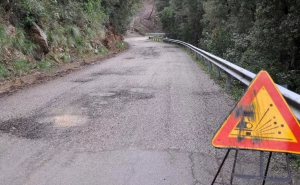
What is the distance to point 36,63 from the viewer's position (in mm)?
12297

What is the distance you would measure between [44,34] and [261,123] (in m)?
12.5

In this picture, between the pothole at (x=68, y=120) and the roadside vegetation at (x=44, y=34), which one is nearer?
the pothole at (x=68, y=120)

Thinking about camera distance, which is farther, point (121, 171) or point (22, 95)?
point (22, 95)

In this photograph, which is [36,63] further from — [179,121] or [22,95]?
[179,121]

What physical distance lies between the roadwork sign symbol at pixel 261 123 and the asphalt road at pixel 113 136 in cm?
83

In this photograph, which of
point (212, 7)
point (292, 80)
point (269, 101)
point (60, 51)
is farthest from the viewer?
point (212, 7)

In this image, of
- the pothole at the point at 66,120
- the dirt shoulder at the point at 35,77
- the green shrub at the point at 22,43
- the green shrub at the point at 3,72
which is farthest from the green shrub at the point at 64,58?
the pothole at the point at 66,120

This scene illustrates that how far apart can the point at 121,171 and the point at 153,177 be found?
1.41ft

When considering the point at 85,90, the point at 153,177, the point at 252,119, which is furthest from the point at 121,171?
the point at 85,90

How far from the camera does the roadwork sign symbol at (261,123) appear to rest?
3086 millimetres

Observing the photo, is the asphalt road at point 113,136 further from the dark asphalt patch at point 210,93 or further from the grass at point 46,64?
the grass at point 46,64

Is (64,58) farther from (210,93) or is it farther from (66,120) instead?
(66,120)

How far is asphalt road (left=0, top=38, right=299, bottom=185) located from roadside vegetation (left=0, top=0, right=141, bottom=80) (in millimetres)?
2702

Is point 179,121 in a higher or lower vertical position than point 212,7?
lower
